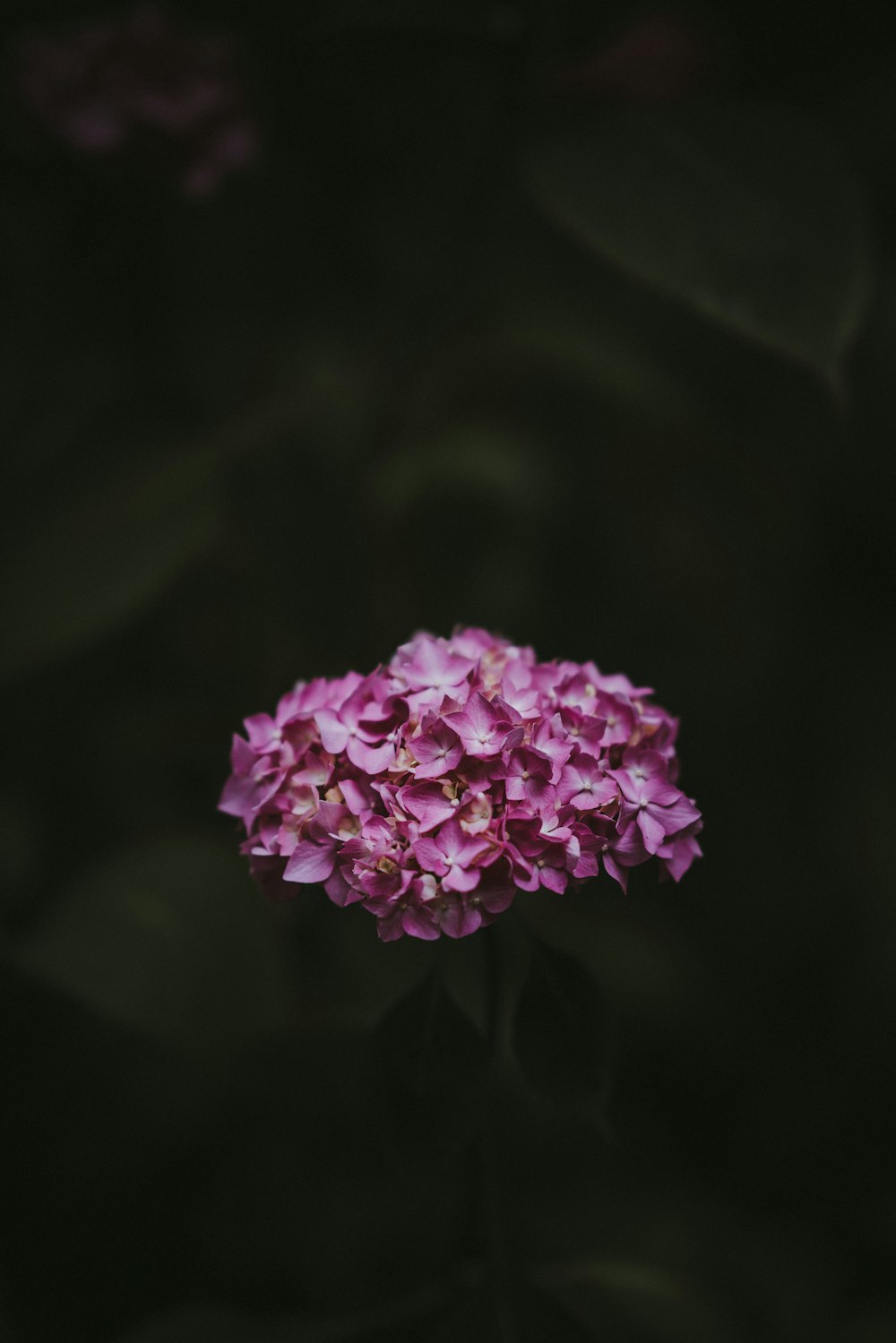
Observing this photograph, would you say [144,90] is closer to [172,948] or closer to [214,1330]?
[172,948]

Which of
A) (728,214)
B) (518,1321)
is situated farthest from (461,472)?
(518,1321)

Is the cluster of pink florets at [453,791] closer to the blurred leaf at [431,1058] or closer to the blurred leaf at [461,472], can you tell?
the blurred leaf at [431,1058]

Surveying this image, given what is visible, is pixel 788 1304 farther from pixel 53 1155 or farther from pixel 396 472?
pixel 396 472

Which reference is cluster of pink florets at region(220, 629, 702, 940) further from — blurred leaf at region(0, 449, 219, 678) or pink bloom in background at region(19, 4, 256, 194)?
pink bloom in background at region(19, 4, 256, 194)

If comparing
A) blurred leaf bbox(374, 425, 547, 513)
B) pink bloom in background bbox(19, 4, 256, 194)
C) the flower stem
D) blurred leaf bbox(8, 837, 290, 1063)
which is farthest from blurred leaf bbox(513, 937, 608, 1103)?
pink bloom in background bbox(19, 4, 256, 194)

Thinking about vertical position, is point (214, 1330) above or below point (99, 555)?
below
